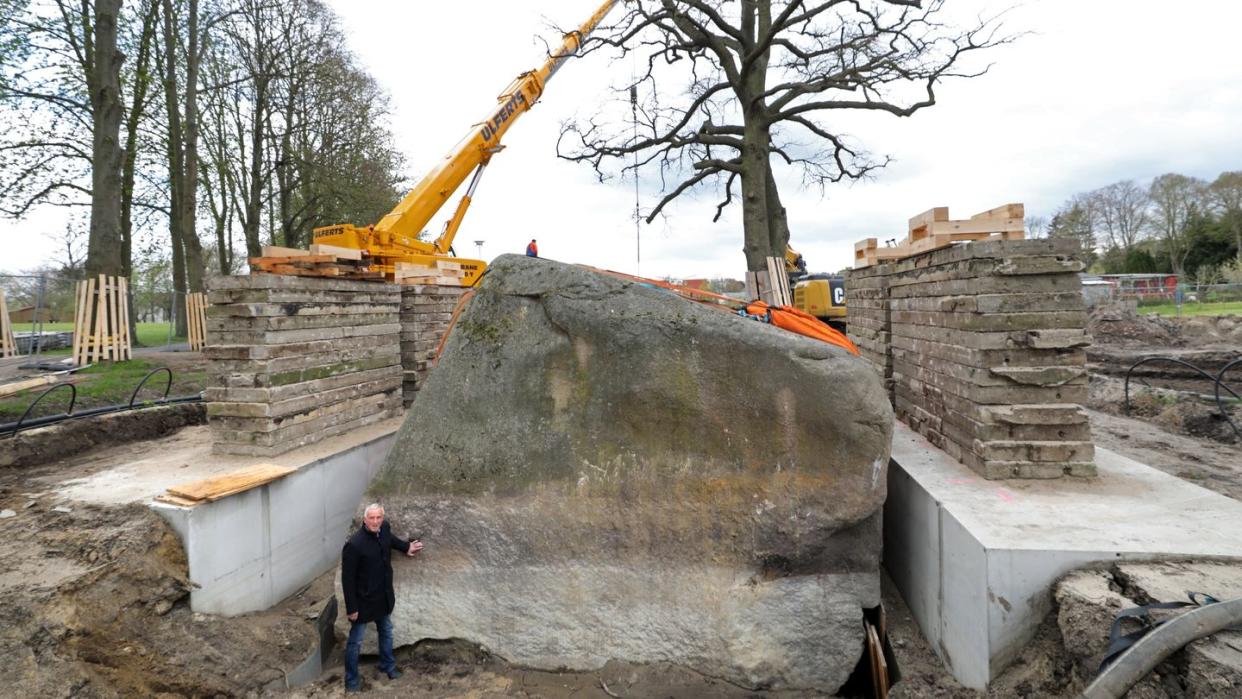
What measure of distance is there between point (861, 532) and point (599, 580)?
1695mm

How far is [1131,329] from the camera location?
59.3 ft

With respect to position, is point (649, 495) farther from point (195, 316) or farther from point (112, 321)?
point (195, 316)

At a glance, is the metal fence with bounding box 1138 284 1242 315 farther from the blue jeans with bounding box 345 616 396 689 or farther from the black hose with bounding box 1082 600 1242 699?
the blue jeans with bounding box 345 616 396 689

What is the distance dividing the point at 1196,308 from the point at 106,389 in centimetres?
3303

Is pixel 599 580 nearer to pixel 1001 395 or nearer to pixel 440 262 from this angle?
pixel 1001 395

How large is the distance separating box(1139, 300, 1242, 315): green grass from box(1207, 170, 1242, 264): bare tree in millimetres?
9883

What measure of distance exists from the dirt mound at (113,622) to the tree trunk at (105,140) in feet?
31.8

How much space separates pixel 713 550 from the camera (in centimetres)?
391

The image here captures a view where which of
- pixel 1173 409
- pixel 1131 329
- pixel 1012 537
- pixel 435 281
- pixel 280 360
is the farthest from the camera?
pixel 1131 329

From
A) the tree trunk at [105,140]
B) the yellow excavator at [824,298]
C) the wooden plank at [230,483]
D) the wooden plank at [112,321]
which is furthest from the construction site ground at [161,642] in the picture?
the yellow excavator at [824,298]

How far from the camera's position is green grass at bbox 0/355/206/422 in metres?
7.80

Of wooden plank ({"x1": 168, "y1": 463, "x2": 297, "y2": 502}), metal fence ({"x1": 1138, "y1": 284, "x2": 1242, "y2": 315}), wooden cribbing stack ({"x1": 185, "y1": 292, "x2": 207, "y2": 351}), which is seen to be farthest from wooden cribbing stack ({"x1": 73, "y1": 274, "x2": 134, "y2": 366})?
metal fence ({"x1": 1138, "y1": 284, "x2": 1242, "y2": 315})

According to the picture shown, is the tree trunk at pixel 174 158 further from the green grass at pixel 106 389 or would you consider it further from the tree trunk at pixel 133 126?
the green grass at pixel 106 389

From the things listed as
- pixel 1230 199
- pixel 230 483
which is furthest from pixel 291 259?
pixel 1230 199
